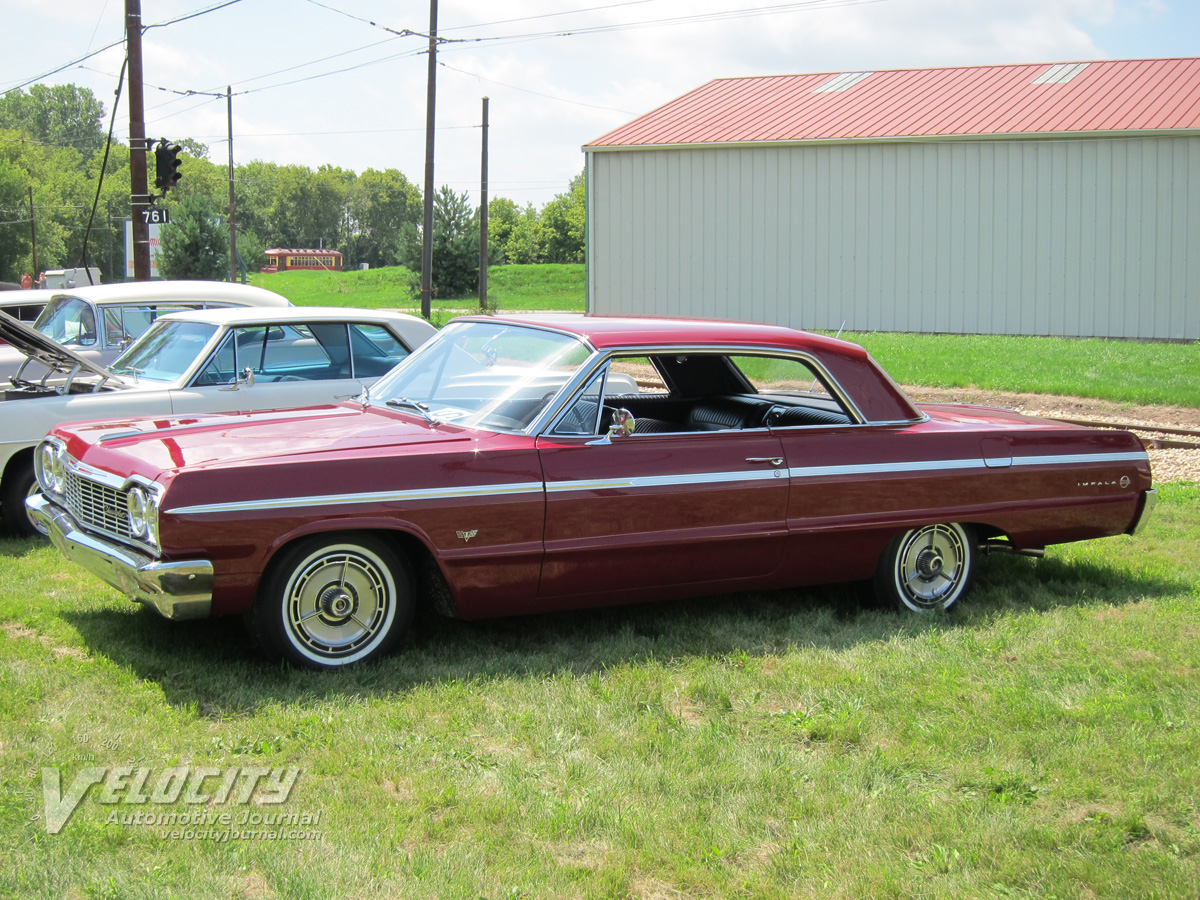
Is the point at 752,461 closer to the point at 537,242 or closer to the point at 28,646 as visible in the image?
the point at 28,646

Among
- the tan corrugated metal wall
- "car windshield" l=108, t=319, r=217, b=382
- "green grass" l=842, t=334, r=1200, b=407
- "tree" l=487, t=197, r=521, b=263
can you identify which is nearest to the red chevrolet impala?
"car windshield" l=108, t=319, r=217, b=382

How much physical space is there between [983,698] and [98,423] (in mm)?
3987

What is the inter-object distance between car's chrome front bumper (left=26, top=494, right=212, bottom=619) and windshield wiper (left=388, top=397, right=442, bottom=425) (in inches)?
48.6

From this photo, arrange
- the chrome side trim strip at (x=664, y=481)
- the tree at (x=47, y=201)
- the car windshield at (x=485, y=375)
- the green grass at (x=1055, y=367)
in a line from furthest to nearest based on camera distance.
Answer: the tree at (x=47, y=201), the green grass at (x=1055, y=367), the car windshield at (x=485, y=375), the chrome side trim strip at (x=664, y=481)

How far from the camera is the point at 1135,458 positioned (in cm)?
585

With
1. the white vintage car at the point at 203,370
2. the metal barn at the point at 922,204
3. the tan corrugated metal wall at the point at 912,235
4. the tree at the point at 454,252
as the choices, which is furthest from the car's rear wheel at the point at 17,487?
the tree at the point at 454,252

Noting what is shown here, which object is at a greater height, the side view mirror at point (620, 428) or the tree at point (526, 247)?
the tree at point (526, 247)

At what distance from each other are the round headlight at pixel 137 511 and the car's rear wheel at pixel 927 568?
10.5 ft

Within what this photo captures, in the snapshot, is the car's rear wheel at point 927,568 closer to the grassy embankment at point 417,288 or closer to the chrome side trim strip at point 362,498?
the chrome side trim strip at point 362,498

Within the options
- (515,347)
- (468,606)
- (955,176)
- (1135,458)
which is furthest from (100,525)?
(955,176)

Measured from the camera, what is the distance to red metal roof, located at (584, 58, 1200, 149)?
25.3m

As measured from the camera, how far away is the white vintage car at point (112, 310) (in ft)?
30.5

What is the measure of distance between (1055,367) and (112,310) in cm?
1248

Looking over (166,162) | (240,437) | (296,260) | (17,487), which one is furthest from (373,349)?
(296,260)
